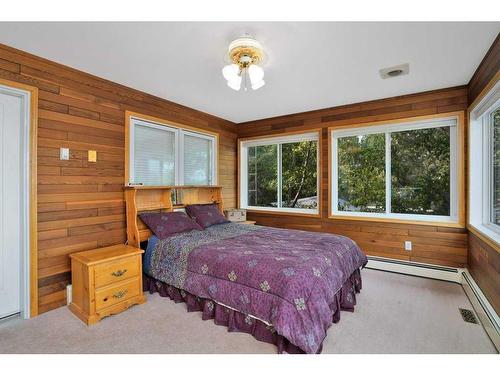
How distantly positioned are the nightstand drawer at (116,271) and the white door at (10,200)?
75 cm

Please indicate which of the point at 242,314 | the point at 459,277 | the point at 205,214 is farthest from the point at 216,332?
the point at 459,277

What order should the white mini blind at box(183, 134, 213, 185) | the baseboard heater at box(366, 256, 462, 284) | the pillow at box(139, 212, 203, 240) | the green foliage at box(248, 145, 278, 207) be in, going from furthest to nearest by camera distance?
1. the green foliage at box(248, 145, 278, 207)
2. the white mini blind at box(183, 134, 213, 185)
3. the baseboard heater at box(366, 256, 462, 284)
4. the pillow at box(139, 212, 203, 240)

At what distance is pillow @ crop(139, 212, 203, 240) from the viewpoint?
115 inches

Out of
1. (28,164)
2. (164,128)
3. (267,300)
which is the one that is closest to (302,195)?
(164,128)

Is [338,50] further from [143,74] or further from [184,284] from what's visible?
[184,284]

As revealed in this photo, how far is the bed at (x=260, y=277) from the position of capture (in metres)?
1.74

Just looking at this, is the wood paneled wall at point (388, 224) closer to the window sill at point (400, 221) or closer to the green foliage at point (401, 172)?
the window sill at point (400, 221)

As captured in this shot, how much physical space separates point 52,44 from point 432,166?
170 inches

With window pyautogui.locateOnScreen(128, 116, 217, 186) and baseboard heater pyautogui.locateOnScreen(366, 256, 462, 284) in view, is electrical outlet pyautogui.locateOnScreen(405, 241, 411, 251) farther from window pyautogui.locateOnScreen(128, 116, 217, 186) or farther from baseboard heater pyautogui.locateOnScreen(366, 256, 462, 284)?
window pyautogui.locateOnScreen(128, 116, 217, 186)

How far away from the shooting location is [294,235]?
2.95 m

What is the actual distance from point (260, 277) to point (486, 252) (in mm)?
2166

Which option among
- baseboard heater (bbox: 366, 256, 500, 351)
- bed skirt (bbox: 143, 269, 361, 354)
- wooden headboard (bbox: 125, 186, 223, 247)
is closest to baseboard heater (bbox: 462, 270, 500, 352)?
baseboard heater (bbox: 366, 256, 500, 351)

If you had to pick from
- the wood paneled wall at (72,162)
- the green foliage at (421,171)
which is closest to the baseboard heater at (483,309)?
the green foliage at (421,171)
